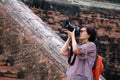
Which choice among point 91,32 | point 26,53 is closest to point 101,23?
point 26,53

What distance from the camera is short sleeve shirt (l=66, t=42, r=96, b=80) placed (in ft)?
14.3

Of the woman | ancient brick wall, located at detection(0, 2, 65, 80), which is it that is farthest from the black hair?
ancient brick wall, located at detection(0, 2, 65, 80)

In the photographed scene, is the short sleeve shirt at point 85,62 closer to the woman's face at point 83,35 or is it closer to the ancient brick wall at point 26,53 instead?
the woman's face at point 83,35

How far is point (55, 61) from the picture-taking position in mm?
5172

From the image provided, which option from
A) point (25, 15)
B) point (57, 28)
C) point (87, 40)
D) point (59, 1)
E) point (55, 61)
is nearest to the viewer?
point (87, 40)

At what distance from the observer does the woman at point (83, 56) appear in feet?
14.2

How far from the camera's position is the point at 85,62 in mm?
4379

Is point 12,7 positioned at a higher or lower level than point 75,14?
higher

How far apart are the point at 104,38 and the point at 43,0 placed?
154 centimetres

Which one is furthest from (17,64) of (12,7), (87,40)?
(87,40)

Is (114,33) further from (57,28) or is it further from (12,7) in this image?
(12,7)

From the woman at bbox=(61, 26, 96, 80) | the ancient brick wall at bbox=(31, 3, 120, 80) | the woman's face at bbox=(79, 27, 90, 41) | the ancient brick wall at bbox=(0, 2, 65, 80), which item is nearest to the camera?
the woman at bbox=(61, 26, 96, 80)

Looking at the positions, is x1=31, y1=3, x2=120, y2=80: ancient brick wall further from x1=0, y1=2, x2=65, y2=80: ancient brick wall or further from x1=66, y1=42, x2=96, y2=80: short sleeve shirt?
x1=66, y1=42, x2=96, y2=80: short sleeve shirt

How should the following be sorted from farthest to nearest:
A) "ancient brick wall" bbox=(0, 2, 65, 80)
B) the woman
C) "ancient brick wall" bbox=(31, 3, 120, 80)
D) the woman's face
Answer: "ancient brick wall" bbox=(31, 3, 120, 80) → "ancient brick wall" bbox=(0, 2, 65, 80) → the woman's face → the woman
